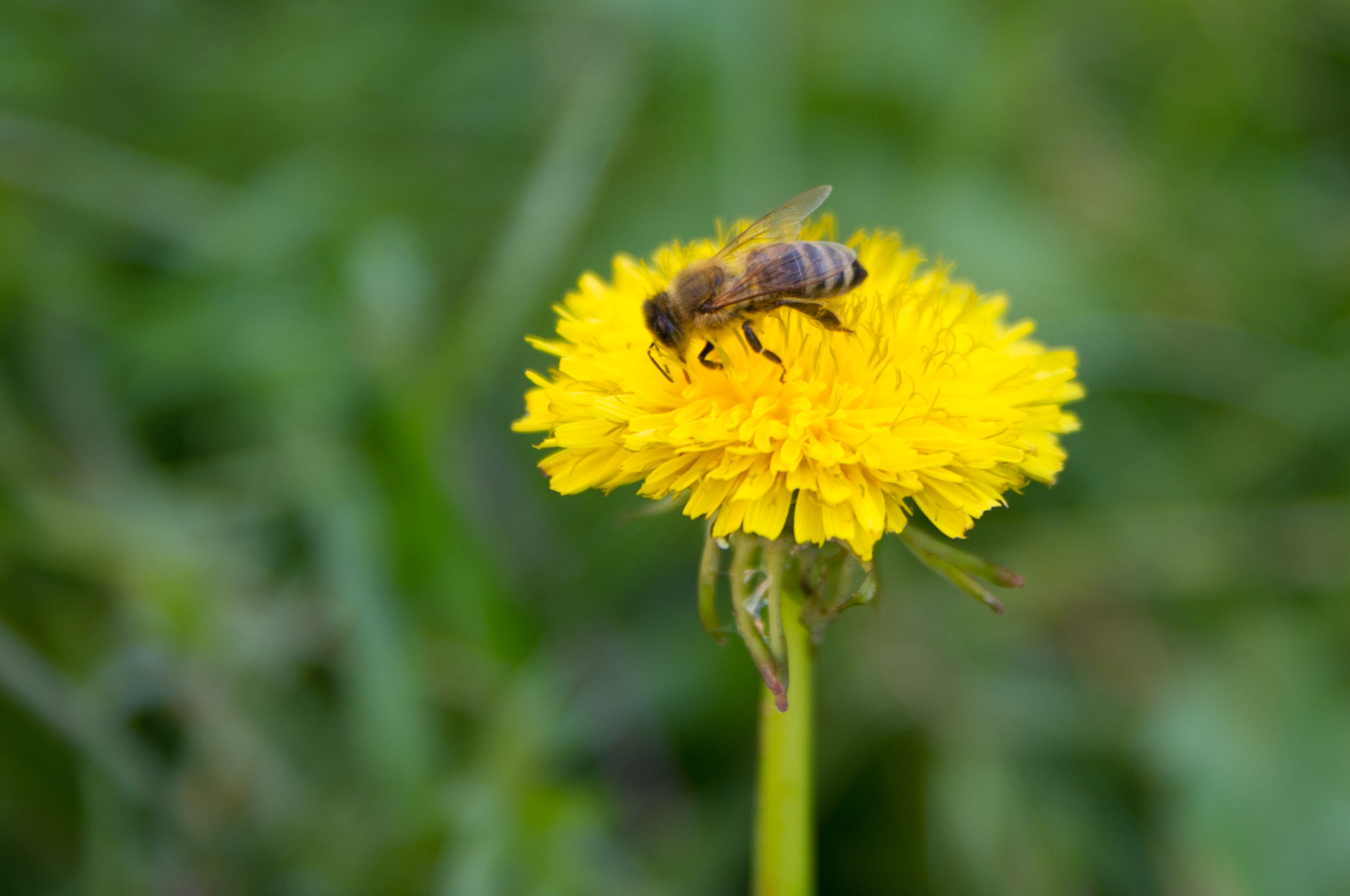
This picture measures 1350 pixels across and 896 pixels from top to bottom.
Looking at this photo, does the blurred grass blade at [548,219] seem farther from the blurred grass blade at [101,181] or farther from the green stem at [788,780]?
the green stem at [788,780]

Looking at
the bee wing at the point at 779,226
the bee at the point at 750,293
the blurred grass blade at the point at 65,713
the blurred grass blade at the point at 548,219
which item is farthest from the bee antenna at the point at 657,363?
the blurred grass blade at the point at 65,713

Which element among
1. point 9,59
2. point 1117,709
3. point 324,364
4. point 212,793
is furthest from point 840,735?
point 9,59

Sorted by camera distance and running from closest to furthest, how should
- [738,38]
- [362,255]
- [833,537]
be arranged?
[833,537] < [362,255] < [738,38]

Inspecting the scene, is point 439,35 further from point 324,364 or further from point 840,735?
point 840,735

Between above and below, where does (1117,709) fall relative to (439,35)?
below

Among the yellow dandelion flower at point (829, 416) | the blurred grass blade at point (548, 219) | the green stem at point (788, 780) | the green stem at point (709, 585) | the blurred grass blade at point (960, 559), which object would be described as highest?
the blurred grass blade at point (548, 219)

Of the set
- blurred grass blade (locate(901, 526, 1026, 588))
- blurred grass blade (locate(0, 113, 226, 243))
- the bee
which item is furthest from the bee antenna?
blurred grass blade (locate(0, 113, 226, 243))
